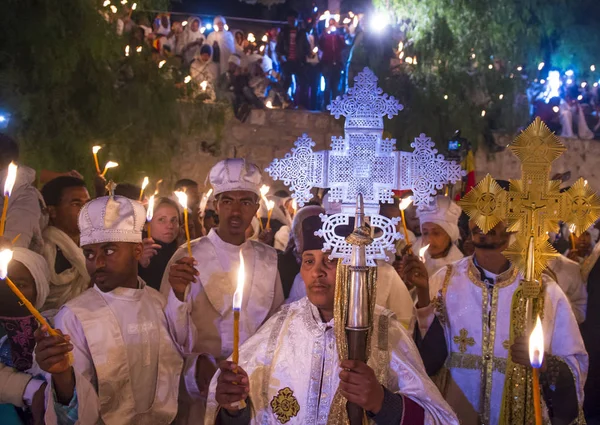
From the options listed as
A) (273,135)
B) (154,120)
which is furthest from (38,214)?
(273,135)

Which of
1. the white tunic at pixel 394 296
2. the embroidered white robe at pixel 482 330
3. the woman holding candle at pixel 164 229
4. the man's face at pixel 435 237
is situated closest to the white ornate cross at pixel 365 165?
the embroidered white robe at pixel 482 330

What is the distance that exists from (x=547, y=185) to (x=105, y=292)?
2408 millimetres

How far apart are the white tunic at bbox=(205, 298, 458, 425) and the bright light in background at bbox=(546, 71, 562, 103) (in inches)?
686

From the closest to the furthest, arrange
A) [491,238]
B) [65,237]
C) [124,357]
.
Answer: [124,357], [491,238], [65,237]

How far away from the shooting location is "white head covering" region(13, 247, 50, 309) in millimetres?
4441

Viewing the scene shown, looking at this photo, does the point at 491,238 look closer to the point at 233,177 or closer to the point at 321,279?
the point at 321,279

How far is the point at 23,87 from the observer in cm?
986

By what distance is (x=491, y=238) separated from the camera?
15.5 feet

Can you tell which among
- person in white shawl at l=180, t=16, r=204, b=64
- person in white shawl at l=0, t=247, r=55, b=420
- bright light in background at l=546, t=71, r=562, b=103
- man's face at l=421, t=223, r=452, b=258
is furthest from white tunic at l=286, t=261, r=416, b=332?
bright light in background at l=546, t=71, r=562, b=103

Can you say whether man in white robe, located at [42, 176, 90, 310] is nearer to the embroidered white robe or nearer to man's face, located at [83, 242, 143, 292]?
man's face, located at [83, 242, 143, 292]

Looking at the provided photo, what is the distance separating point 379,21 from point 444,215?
1174 cm

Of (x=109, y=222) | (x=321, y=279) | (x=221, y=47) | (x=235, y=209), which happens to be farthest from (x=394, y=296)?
(x=221, y=47)

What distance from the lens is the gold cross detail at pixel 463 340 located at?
4.78 meters

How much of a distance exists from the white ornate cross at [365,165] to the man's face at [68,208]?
2.74 m
